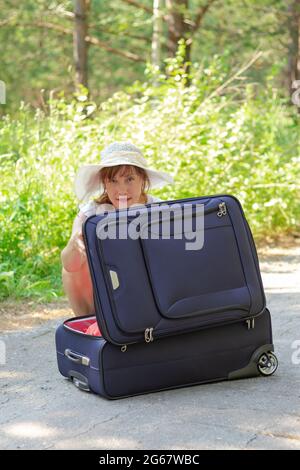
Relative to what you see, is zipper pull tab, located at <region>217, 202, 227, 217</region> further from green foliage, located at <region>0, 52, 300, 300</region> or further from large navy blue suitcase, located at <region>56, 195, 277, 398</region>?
green foliage, located at <region>0, 52, 300, 300</region>

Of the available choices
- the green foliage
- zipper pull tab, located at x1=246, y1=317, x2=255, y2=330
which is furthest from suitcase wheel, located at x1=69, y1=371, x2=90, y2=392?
the green foliage

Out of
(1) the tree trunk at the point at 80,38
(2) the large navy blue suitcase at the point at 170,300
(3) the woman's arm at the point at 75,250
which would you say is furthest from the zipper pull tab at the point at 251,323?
(1) the tree trunk at the point at 80,38

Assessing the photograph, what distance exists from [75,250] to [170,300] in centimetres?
61

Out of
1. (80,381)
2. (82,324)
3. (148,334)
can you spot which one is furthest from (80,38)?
(148,334)

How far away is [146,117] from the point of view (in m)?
6.96

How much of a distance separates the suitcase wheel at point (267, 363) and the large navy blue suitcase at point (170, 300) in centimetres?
5

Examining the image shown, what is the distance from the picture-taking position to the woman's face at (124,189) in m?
3.86

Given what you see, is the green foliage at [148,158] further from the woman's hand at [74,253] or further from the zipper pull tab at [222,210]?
the zipper pull tab at [222,210]

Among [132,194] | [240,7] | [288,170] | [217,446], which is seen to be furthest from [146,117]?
[240,7]

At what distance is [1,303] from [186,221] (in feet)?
7.23

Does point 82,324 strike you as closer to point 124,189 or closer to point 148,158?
point 124,189

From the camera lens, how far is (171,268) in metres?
3.29
